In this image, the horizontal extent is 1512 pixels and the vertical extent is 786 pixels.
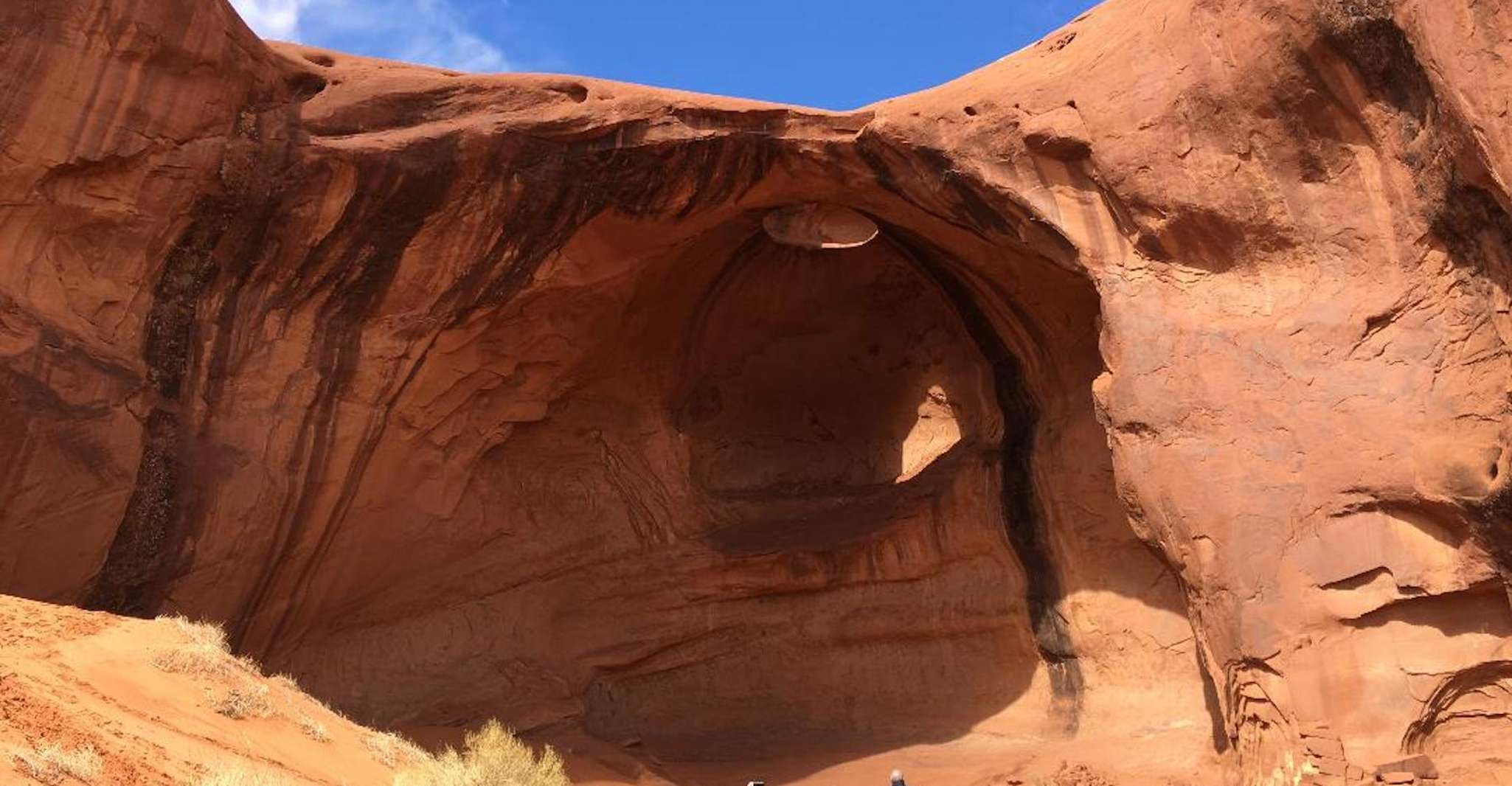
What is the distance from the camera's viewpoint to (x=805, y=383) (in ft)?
50.0

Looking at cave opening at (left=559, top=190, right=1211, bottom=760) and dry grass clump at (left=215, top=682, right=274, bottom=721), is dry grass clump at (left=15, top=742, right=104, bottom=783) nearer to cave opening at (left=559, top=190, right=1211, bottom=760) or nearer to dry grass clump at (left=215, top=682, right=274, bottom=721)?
dry grass clump at (left=215, top=682, right=274, bottom=721)

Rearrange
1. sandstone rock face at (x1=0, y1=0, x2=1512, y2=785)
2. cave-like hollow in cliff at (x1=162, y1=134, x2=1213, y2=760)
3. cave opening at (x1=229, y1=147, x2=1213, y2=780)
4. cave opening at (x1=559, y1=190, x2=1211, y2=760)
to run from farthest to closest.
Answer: cave opening at (x1=559, y1=190, x2=1211, y2=760) < cave opening at (x1=229, y1=147, x2=1213, y2=780) < cave-like hollow in cliff at (x1=162, y1=134, x2=1213, y2=760) < sandstone rock face at (x1=0, y1=0, x2=1512, y2=785)

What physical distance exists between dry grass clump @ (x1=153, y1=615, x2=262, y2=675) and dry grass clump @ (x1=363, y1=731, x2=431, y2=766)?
91 centimetres

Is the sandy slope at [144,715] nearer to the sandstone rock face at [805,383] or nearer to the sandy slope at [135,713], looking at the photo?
the sandy slope at [135,713]

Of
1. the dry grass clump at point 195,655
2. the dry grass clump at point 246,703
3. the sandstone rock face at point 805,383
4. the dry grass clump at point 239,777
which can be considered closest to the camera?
the dry grass clump at point 239,777

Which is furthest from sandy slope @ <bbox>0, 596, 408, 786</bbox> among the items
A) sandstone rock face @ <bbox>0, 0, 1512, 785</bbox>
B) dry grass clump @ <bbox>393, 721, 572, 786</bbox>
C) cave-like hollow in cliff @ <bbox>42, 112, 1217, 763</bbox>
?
cave-like hollow in cliff @ <bbox>42, 112, 1217, 763</bbox>

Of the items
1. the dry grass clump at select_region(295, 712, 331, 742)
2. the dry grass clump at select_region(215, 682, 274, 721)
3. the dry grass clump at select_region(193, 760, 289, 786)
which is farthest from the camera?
the dry grass clump at select_region(295, 712, 331, 742)

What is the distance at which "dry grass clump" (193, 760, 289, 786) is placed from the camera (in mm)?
5734

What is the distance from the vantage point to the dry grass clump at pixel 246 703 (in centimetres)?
733

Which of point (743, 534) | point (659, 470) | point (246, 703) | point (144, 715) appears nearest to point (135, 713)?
point (144, 715)

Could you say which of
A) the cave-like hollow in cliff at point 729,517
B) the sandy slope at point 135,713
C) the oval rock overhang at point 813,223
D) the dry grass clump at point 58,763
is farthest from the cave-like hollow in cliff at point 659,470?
the dry grass clump at point 58,763

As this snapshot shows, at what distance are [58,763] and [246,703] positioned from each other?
2.45 metres

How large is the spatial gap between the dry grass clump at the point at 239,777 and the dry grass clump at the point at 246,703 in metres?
0.92

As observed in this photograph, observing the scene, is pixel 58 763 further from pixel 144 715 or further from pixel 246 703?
pixel 246 703
